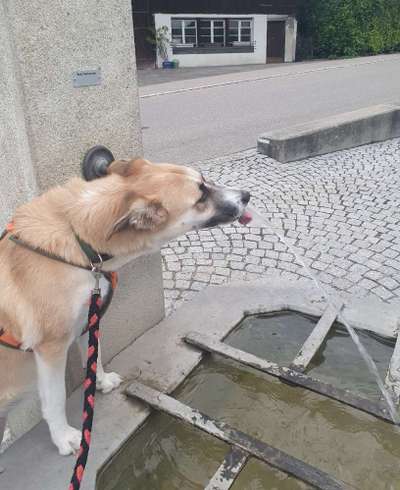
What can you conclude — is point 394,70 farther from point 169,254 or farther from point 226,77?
point 169,254

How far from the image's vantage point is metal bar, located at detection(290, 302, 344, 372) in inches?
128

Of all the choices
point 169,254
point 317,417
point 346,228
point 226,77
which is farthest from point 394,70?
point 317,417

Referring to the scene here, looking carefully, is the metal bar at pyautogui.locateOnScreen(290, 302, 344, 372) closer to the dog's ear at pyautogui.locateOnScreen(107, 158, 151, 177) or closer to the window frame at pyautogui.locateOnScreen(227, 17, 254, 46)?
the dog's ear at pyautogui.locateOnScreen(107, 158, 151, 177)

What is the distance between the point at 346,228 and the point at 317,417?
301 cm

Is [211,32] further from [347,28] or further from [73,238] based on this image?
[73,238]

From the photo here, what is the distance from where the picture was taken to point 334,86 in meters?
17.1

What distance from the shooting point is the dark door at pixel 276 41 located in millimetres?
32469

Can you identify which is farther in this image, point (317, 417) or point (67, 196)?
point (317, 417)

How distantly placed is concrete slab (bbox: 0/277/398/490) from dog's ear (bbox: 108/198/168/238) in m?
1.41

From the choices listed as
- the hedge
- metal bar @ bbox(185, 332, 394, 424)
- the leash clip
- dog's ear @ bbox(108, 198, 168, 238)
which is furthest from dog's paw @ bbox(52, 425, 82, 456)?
the hedge

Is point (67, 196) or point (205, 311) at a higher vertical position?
point (67, 196)

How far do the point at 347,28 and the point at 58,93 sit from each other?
32.8m

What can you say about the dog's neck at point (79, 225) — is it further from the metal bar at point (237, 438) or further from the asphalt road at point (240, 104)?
the asphalt road at point (240, 104)

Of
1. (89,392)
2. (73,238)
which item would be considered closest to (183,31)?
(73,238)
